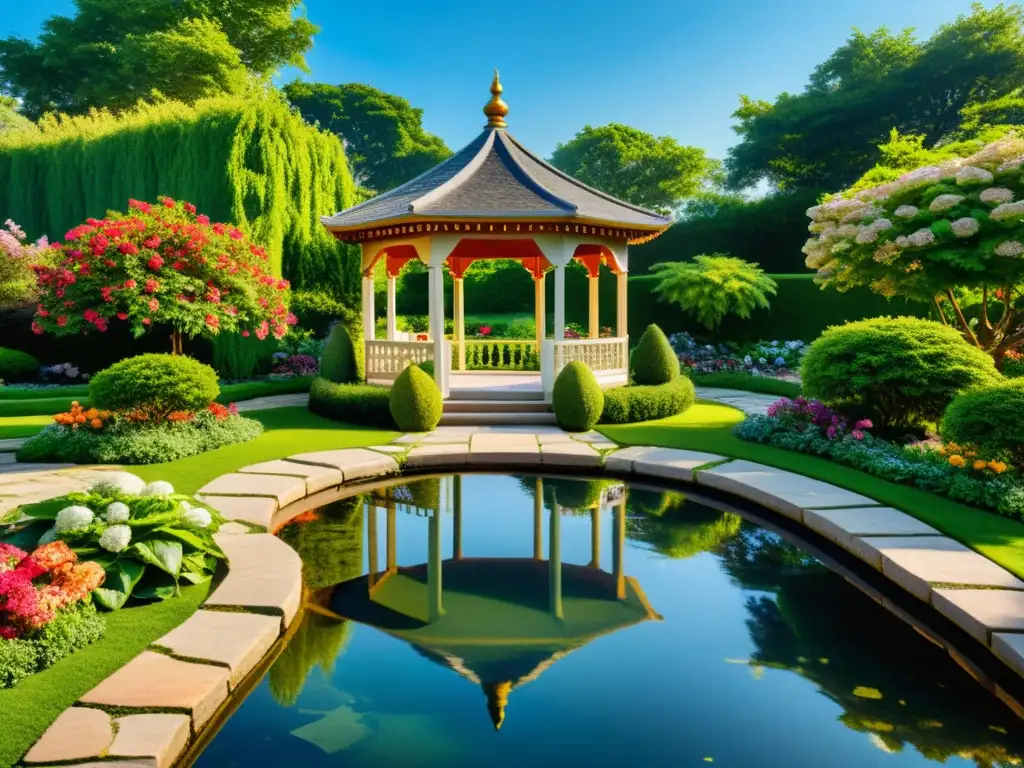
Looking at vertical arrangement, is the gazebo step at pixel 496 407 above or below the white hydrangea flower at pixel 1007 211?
below

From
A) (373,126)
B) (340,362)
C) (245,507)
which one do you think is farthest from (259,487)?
(373,126)

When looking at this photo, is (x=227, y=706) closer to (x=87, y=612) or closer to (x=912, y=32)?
(x=87, y=612)

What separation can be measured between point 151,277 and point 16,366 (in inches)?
345

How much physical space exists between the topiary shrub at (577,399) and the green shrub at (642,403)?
606 mm

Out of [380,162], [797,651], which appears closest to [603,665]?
[797,651]

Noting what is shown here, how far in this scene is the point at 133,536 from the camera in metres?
4.63

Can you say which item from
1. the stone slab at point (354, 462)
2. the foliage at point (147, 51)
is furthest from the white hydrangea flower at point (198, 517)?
the foliage at point (147, 51)

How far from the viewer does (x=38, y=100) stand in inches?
1358

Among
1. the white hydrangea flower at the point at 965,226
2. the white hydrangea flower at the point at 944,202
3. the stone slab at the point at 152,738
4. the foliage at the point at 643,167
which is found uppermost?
the foliage at the point at 643,167

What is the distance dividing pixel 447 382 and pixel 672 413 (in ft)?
12.5

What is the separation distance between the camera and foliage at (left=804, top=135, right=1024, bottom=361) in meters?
9.11

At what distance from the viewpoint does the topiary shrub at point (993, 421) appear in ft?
21.2

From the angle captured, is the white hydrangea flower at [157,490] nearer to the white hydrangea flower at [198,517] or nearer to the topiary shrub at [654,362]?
the white hydrangea flower at [198,517]

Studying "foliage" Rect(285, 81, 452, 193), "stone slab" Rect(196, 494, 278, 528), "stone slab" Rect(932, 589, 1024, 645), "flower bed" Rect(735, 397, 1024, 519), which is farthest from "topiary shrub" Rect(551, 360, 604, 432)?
"foliage" Rect(285, 81, 452, 193)
